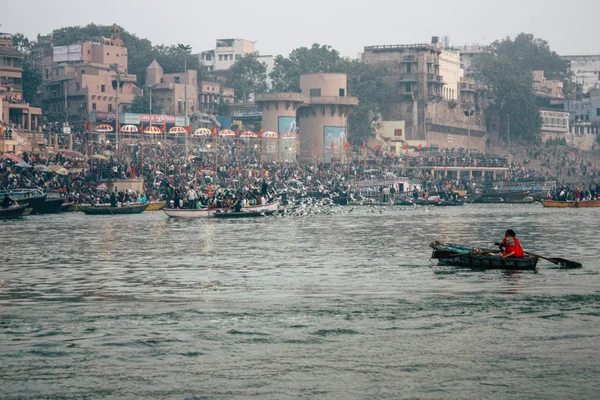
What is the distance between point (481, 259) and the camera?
3178cm

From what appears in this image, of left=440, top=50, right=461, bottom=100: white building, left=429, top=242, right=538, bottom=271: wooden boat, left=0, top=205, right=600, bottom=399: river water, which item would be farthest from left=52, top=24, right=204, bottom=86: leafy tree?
left=429, top=242, right=538, bottom=271: wooden boat

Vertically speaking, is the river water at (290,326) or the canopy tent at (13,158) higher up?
the canopy tent at (13,158)

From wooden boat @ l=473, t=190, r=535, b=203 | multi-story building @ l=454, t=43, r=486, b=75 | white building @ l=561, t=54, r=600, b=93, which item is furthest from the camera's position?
white building @ l=561, t=54, r=600, b=93

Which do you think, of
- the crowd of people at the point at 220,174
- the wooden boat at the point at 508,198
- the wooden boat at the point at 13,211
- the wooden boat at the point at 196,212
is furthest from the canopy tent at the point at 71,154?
the wooden boat at the point at 508,198

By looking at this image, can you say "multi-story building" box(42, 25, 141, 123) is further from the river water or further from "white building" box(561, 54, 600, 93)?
"white building" box(561, 54, 600, 93)

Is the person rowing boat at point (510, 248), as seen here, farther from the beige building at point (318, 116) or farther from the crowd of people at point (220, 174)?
the beige building at point (318, 116)

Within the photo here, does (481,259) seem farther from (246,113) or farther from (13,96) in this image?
(246,113)

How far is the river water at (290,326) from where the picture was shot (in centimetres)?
1812

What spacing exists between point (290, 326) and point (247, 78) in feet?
372

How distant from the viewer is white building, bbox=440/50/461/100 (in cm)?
13700

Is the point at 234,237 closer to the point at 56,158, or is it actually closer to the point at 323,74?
the point at 56,158

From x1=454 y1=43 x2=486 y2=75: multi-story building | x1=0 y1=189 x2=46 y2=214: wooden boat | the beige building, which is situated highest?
x1=454 y1=43 x2=486 y2=75: multi-story building

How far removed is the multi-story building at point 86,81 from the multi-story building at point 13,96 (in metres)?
4.95

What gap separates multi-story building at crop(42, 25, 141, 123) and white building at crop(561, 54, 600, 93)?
104 meters
